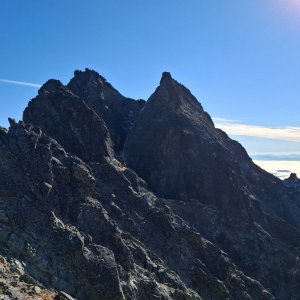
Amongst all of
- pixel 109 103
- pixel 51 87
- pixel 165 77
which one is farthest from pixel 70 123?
pixel 165 77

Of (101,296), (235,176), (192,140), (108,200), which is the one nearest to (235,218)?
(235,176)

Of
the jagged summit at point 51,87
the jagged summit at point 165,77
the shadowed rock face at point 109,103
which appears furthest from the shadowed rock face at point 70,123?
the jagged summit at point 165,77

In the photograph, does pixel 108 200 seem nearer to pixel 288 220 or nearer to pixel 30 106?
pixel 30 106

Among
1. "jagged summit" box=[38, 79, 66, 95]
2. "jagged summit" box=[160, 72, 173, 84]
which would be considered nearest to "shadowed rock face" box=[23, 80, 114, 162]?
"jagged summit" box=[38, 79, 66, 95]

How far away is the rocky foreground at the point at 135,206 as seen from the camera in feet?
178

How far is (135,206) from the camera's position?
80.6 metres

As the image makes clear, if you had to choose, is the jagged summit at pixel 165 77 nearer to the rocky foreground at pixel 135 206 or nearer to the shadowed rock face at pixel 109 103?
the rocky foreground at pixel 135 206

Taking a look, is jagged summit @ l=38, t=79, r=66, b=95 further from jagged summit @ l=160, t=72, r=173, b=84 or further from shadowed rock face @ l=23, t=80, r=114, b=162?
jagged summit @ l=160, t=72, r=173, b=84

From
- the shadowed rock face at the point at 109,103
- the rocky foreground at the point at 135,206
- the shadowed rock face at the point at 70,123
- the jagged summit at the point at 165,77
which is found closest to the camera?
the rocky foreground at the point at 135,206

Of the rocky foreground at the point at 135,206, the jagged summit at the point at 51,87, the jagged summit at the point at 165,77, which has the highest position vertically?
Answer: the jagged summit at the point at 165,77

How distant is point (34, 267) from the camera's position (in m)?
49.5

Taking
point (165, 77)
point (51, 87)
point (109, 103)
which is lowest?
point (51, 87)

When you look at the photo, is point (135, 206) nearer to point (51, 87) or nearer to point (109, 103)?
point (51, 87)

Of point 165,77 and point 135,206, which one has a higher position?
point 165,77
